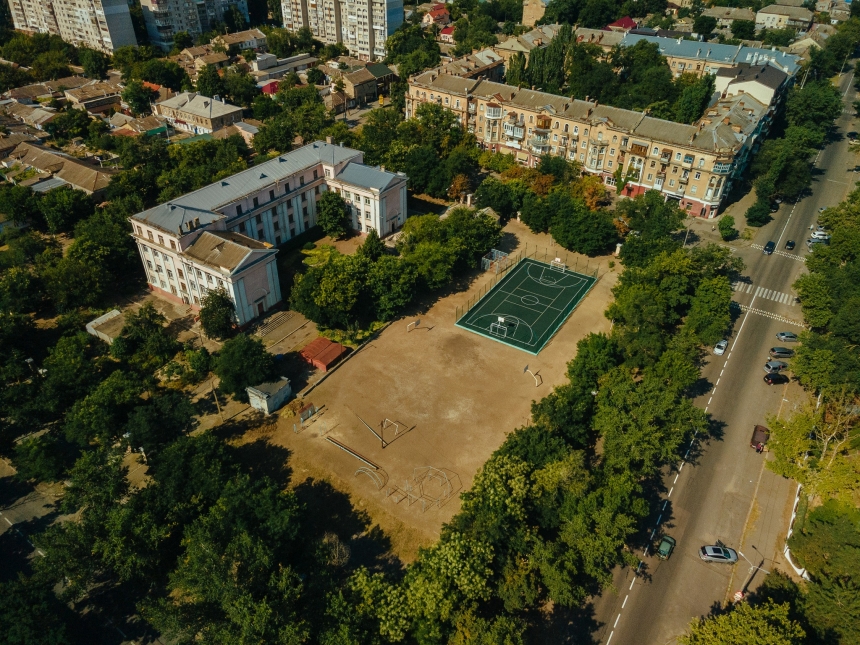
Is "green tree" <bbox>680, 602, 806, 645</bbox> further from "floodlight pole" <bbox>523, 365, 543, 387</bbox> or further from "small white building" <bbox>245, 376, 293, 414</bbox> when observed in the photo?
"small white building" <bbox>245, 376, 293, 414</bbox>

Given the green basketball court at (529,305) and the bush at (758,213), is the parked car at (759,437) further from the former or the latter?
the bush at (758,213)

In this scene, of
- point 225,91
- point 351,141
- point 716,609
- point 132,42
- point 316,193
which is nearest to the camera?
point 716,609

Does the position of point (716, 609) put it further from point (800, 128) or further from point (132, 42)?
point (132, 42)

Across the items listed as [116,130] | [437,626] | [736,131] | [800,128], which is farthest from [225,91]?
[437,626]

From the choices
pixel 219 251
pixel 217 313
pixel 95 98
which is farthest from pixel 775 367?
pixel 95 98

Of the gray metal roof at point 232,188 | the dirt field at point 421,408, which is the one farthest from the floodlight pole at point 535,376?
the gray metal roof at point 232,188

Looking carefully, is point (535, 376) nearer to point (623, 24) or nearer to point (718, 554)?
point (718, 554)

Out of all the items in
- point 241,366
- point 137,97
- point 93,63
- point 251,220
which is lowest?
point 241,366
